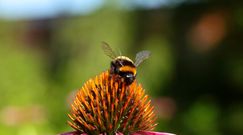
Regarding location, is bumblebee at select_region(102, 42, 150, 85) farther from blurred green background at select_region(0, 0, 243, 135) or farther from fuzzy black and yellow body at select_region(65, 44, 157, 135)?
blurred green background at select_region(0, 0, 243, 135)

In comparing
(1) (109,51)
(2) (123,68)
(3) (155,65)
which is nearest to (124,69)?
(2) (123,68)

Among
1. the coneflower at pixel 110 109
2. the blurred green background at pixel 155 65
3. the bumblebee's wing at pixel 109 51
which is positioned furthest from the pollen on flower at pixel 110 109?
the blurred green background at pixel 155 65

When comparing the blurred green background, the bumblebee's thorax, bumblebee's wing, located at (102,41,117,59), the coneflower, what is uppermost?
the blurred green background

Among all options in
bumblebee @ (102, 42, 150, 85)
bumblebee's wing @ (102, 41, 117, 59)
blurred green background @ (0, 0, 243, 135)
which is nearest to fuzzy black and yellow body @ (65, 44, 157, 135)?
bumblebee @ (102, 42, 150, 85)

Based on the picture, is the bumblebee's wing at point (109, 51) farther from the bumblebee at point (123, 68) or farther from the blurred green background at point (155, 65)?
the blurred green background at point (155, 65)

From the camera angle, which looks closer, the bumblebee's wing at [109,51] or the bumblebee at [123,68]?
the bumblebee at [123,68]

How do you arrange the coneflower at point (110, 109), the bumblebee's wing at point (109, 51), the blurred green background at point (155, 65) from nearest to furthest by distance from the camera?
the coneflower at point (110, 109) < the bumblebee's wing at point (109, 51) < the blurred green background at point (155, 65)

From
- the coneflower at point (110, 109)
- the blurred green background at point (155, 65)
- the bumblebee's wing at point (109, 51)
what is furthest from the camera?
the blurred green background at point (155, 65)

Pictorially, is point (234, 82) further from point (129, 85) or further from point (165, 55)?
point (129, 85)

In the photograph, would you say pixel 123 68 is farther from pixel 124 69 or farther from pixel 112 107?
pixel 112 107
